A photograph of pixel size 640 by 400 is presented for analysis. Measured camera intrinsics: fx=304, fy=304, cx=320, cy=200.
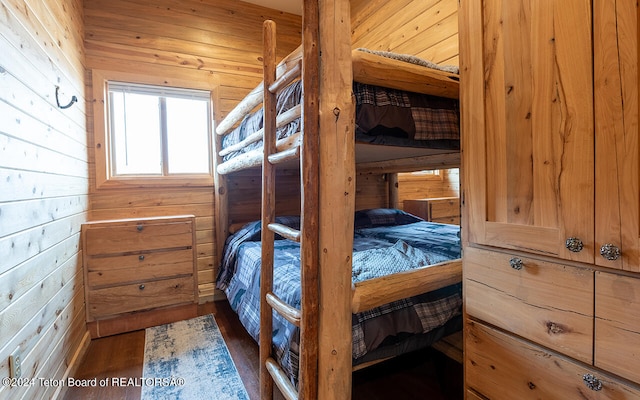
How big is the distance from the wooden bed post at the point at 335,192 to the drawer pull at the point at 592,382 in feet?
2.15

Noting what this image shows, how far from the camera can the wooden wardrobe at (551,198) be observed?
710 mm

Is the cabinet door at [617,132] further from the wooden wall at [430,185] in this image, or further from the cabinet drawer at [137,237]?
the wooden wall at [430,185]

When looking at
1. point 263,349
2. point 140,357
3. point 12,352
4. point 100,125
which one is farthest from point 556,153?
point 100,125

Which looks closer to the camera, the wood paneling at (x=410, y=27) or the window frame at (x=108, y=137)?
the wood paneling at (x=410, y=27)

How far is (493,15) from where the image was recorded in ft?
3.13

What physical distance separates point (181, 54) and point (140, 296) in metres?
2.23

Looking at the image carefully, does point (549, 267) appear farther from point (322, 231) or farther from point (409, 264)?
point (409, 264)

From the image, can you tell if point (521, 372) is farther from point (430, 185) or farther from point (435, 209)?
point (430, 185)

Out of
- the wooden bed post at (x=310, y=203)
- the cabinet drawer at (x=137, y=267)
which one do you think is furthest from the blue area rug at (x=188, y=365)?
the wooden bed post at (x=310, y=203)

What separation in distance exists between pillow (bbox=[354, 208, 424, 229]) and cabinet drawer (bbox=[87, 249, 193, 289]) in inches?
63.7

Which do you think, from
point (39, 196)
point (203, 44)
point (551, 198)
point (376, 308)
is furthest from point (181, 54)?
point (551, 198)

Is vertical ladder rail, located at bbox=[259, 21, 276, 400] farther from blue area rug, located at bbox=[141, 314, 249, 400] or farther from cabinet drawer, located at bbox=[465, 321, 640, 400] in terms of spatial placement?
cabinet drawer, located at bbox=[465, 321, 640, 400]

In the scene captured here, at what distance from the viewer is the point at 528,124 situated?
88 centimetres

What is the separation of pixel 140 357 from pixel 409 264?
6.11 feet
